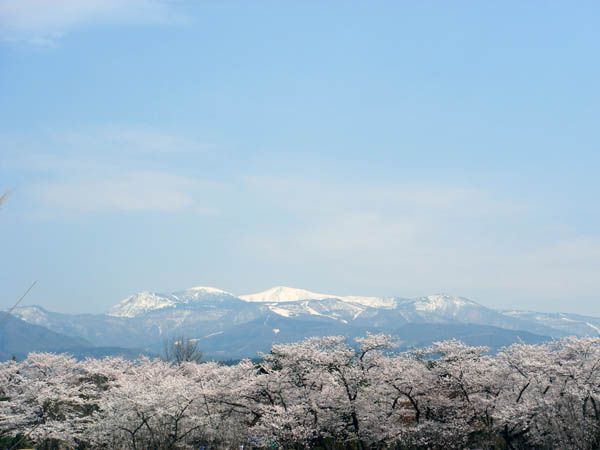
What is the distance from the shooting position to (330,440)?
35688 millimetres

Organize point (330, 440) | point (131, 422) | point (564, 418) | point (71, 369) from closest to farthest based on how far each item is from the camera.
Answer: point (564, 418), point (131, 422), point (330, 440), point (71, 369)

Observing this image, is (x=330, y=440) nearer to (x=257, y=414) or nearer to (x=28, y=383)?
(x=257, y=414)

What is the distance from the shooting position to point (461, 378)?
3092 centimetres

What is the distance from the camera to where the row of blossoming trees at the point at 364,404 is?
2875 centimetres

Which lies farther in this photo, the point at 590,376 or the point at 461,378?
the point at 461,378

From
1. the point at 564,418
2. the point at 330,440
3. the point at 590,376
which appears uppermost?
the point at 590,376

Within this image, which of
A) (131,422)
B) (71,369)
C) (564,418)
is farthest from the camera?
(71,369)

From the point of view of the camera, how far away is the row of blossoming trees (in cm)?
2875

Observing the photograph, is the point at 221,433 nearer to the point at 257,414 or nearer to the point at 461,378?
the point at 257,414

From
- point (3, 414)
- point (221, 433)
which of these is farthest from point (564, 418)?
point (3, 414)

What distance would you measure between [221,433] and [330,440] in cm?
657

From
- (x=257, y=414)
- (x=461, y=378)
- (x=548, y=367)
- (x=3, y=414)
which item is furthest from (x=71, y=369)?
(x=548, y=367)

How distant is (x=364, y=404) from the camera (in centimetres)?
3180

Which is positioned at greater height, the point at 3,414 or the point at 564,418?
the point at 564,418
